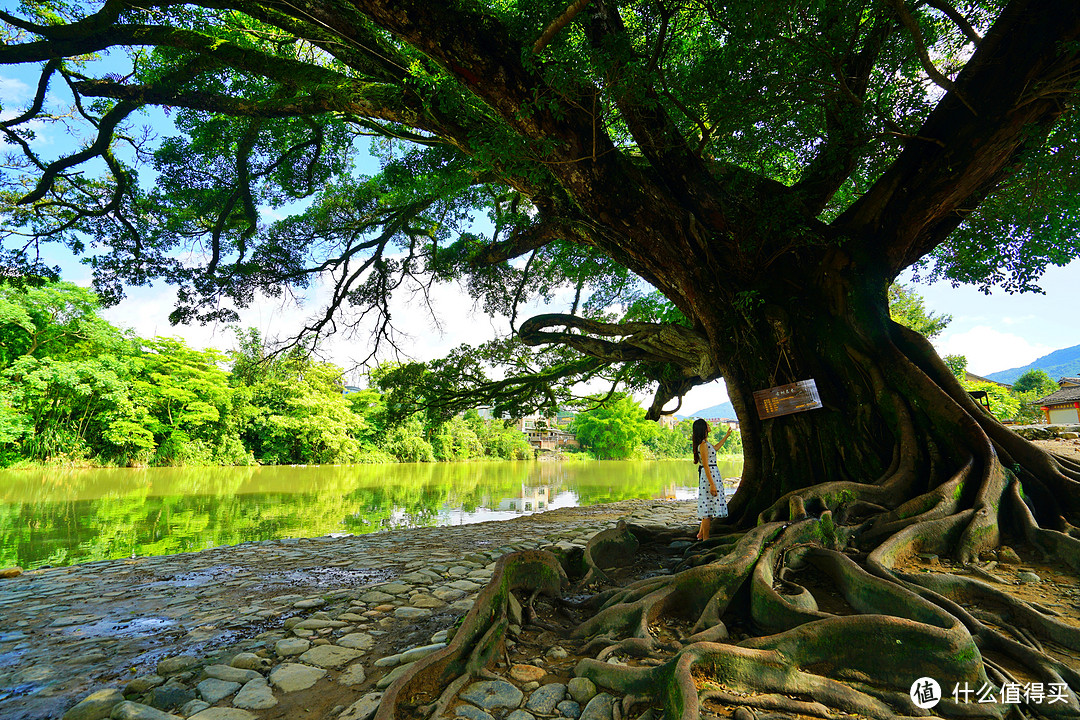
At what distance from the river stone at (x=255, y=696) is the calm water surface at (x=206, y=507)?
635 centimetres

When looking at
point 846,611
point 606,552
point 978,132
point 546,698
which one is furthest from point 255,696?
point 978,132

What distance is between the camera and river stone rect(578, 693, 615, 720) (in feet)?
6.11

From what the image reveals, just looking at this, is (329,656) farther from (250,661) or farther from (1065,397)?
(1065,397)

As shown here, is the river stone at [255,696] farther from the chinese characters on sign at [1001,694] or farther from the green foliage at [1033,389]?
the green foliage at [1033,389]

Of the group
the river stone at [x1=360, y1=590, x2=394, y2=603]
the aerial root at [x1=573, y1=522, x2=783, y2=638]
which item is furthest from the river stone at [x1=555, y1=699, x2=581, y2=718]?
the river stone at [x1=360, y1=590, x2=394, y2=603]

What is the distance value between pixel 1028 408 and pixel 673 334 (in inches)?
1147

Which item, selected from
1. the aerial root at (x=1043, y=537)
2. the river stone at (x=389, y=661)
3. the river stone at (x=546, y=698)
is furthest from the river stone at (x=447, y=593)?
the aerial root at (x=1043, y=537)

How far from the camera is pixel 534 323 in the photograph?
285 inches

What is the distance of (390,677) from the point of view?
2289 mm

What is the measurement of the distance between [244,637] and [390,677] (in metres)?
1.39

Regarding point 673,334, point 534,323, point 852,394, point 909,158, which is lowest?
point 852,394

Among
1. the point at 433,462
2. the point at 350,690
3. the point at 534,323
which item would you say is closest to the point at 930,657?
the point at 350,690

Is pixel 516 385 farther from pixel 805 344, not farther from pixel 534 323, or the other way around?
pixel 805 344

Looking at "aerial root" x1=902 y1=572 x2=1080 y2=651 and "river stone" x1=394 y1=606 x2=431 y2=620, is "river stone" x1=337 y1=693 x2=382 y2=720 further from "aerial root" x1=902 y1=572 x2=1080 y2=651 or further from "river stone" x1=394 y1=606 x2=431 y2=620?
"aerial root" x1=902 y1=572 x2=1080 y2=651
